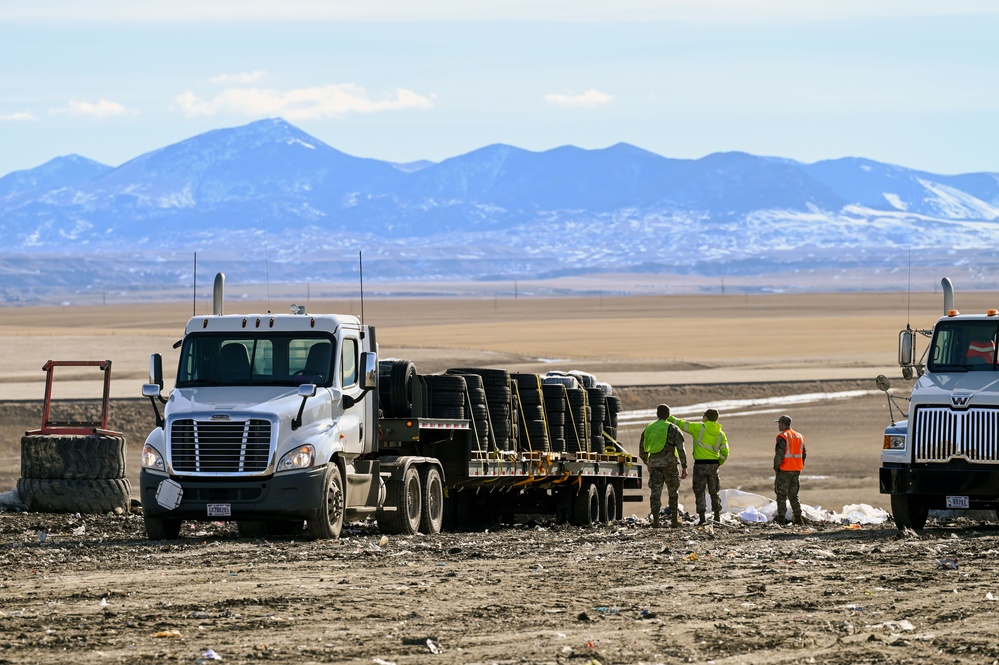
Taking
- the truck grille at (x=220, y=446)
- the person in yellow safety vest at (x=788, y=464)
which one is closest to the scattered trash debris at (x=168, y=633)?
the truck grille at (x=220, y=446)

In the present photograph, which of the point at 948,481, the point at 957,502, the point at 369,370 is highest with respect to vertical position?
the point at 369,370

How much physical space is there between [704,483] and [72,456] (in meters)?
8.67

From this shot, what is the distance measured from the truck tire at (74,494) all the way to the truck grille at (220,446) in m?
5.21

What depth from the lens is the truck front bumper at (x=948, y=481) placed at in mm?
19625

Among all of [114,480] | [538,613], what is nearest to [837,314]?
[114,480]

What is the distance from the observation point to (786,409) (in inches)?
1901

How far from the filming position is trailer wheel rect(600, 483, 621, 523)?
25.7 meters

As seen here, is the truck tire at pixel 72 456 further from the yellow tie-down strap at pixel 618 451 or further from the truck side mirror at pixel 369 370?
the yellow tie-down strap at pixel 618 451

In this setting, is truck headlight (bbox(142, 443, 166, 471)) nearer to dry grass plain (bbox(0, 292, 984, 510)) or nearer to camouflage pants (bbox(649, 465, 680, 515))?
dry grass plain (bbox(0, 292, 984, 510))

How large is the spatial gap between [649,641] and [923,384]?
9.96m

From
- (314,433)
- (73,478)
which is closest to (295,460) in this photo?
(314,433)

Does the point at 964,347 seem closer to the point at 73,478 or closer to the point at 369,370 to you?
the point at 369,370

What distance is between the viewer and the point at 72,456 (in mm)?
23391

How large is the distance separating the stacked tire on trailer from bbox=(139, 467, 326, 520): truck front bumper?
16.5 feet
